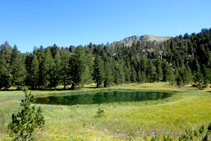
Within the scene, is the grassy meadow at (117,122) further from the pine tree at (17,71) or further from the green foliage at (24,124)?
the pine tree at (17,71)

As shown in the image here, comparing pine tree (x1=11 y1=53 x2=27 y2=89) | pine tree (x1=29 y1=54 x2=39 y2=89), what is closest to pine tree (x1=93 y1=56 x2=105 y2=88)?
pine tree (x1=29 y1=54 x2=39 y2=89)

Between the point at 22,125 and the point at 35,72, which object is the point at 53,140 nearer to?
the point at 22,125

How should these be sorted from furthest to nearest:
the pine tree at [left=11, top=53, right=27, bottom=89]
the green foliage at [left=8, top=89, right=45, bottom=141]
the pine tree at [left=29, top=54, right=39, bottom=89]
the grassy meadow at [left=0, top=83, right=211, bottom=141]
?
the pine tree at [left=29, top=54, right=39, bottom=89] → the pine tree at [left=11, top=53, right=27, bottom=89] → the grassy meadow at [left=0, top=83, right=211, bottom=141] → the green foliage at [left=8, top=89, right=45, bottom=141]

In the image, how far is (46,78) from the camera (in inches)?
2808

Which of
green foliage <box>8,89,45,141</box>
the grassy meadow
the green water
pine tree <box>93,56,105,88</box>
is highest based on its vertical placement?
pine tree <box>93,56,105,88</box>

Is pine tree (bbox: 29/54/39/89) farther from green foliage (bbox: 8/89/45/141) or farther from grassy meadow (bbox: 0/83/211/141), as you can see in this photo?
green foliage (bbox: 8/89/45/141)

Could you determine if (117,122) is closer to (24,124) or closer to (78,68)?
(24,124)

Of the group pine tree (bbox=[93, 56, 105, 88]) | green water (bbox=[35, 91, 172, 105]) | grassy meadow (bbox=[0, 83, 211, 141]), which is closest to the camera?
grassy meadow (bbox=[0, 83, 211, 141])

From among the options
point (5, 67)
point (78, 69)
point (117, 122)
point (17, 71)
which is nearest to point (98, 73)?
point (78, 69)

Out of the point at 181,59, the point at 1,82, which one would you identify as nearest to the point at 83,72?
the point at 1,82

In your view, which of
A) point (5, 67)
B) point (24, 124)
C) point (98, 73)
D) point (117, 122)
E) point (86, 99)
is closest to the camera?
point (24, 124)

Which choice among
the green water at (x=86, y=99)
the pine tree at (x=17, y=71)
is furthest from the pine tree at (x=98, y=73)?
the pine tree at (x=17, y=71)

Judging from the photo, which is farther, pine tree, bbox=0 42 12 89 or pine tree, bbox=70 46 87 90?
pine tree, bbox=70 46 87 90

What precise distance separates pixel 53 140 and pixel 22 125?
249cm
